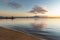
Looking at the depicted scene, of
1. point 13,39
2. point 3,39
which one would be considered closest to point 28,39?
point 13,39

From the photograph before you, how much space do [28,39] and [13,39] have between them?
0.38 meters

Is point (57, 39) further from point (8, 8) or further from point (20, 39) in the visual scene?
point (8, 8)

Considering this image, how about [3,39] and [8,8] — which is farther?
[8,8]

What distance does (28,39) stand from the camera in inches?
112

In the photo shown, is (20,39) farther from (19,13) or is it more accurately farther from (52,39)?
(19,13)

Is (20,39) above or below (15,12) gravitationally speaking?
below

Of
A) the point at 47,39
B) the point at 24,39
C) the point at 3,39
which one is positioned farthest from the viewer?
the point at 47,39

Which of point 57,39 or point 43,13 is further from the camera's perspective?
point 43,13

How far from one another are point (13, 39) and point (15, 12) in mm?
1977

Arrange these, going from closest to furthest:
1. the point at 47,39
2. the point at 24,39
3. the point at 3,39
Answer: the point at 3,39, the point at 24,39, the point at 47,39

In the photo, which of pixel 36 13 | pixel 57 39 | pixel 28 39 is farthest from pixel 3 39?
pixel 36 13

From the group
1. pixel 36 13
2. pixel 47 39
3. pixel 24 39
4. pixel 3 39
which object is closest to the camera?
pixel 3 39

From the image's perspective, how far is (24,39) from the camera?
282 cm

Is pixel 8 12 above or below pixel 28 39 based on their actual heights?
above
